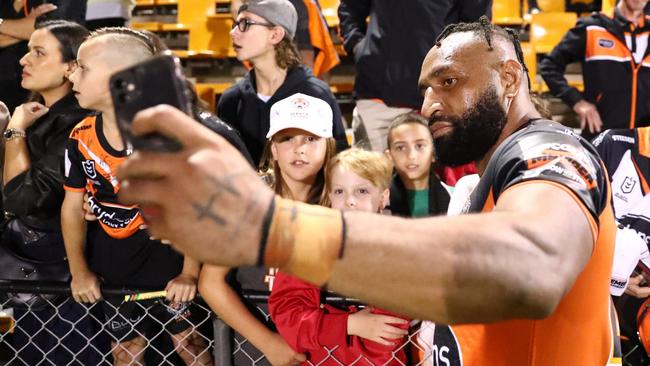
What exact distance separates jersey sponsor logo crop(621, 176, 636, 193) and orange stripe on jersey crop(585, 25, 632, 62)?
1651 mm

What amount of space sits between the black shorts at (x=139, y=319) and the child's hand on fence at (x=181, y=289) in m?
0.16

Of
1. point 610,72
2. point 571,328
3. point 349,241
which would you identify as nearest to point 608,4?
point 610,72

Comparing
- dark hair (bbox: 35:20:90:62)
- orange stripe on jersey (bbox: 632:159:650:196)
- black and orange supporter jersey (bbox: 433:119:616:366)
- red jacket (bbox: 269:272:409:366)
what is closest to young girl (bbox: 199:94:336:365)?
red jacket (bbox: 269:272:409:366)

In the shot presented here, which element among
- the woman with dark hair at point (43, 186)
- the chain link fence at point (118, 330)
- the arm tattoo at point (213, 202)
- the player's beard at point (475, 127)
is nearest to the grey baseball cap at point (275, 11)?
the woman with dark hair at point (43, 186)

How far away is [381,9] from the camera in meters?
4.38

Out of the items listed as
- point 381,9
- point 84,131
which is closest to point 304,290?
point 84,131

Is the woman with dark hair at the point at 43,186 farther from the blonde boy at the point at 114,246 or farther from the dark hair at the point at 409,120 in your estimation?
the dark hair at the point at 409,120

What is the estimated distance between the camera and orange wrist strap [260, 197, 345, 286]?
0.92 m

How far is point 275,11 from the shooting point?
4.05 meters

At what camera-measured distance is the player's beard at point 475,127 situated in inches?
65.3

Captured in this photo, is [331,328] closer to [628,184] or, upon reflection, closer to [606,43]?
[628,184]

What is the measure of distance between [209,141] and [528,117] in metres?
1.00

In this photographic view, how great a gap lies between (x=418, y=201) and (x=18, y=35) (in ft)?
8.51

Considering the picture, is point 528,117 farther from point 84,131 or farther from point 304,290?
point 84,131
